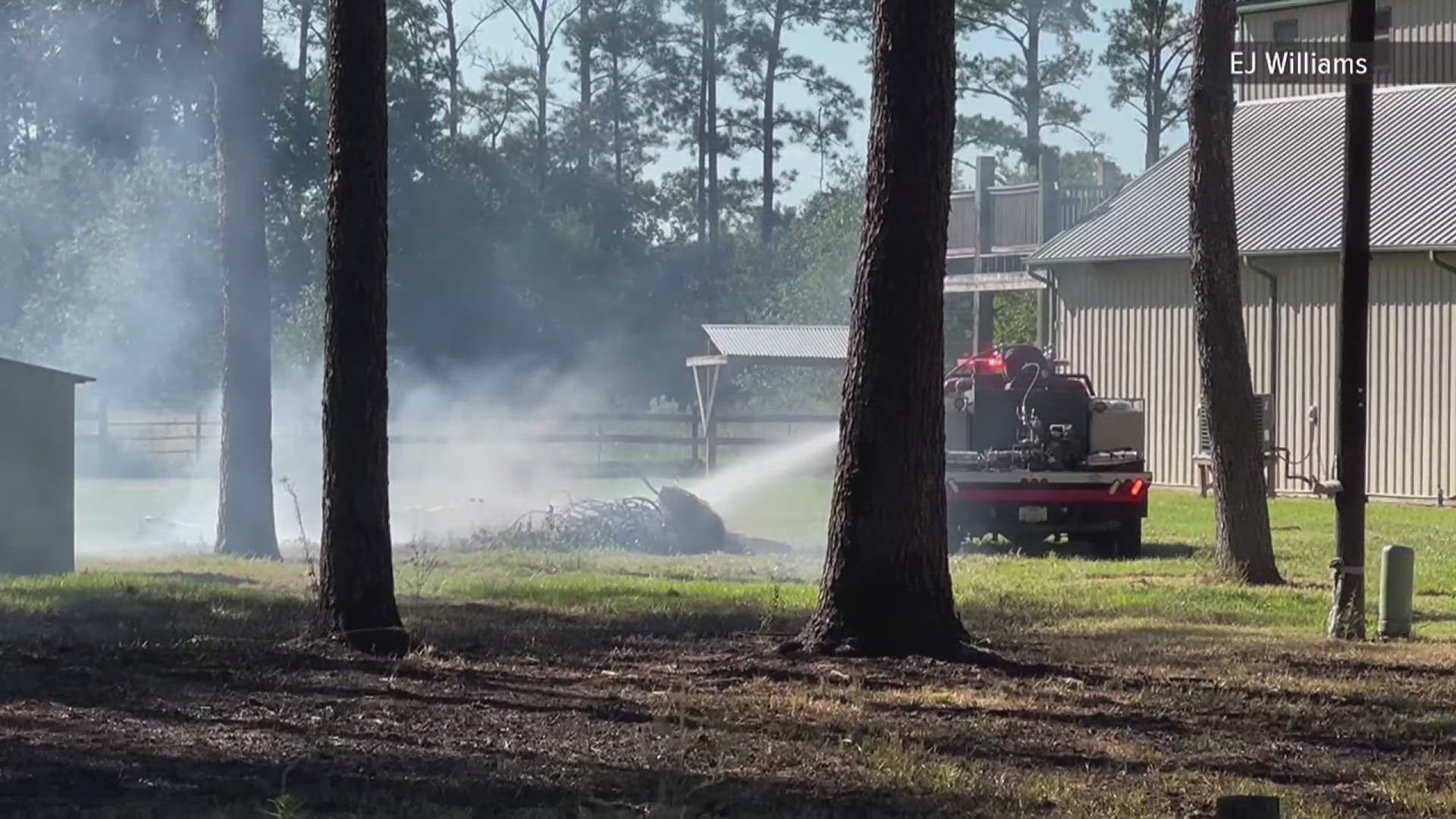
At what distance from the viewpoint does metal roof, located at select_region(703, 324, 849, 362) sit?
131 feet

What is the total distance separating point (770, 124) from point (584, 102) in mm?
5570

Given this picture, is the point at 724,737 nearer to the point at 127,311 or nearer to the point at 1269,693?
the point at 1269,693

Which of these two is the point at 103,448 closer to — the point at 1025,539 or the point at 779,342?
the point at 779,342

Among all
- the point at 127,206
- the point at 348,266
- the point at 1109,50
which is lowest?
the point at 348,266

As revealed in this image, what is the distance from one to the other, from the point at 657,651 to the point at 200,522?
67.0 ft

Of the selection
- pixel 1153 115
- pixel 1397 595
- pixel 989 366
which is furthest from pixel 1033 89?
pixel 1397 595

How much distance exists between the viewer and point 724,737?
9539 millimetres

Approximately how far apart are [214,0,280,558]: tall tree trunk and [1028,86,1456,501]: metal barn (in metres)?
13.0

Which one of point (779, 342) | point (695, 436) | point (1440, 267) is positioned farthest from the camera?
point (695, 436)

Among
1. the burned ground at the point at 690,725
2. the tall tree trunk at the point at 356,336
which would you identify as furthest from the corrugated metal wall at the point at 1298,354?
the tall tree trunk at the point at 356,336

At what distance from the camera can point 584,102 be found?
6394 cm

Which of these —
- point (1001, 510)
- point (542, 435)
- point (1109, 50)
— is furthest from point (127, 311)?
point (1001, 510)

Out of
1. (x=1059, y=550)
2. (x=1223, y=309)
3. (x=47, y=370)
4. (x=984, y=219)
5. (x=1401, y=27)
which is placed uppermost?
→ (x=1401, y=27)

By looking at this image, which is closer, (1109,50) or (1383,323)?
(1383,323)
